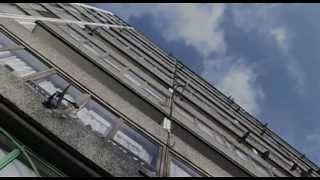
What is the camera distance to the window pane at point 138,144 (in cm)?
643

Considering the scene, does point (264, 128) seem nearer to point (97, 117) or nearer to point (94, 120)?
point (97, 117)

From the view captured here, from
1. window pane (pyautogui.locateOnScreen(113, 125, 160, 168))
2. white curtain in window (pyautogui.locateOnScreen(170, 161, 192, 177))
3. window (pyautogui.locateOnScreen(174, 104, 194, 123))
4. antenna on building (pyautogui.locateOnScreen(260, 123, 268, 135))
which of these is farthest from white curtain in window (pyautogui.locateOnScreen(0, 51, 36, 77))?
antenna on building (pyautogui.locateOnScreen(260, 123, 268, 135))

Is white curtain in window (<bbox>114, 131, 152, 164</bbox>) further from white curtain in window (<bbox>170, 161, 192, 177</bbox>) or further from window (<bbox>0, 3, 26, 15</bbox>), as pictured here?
window (<bbox>0, 3, 26, 15</bbox>)

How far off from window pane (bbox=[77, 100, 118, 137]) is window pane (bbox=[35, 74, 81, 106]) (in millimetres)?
206

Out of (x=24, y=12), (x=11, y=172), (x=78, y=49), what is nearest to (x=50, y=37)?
(x=78, y=49)

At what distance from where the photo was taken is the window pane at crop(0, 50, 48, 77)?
6.43 metres

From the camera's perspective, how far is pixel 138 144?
6766 millimetres

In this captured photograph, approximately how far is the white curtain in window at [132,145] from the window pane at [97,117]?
157mm

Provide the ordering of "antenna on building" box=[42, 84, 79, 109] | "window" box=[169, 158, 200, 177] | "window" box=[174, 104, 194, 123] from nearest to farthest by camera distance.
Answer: "antenna on building" box=[42, 84, 79, 109] → "window" box=[169, 158, 200, 177] → "window" box=[174, 104, 194, 123]

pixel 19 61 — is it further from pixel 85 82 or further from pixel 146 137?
pixel 146 137

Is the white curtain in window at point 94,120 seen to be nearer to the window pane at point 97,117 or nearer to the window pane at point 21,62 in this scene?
the window pane at point 97,117

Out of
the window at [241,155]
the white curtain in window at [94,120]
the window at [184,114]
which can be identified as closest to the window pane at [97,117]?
the white curtain in window at [94,120]

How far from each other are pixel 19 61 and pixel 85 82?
937 millimetres

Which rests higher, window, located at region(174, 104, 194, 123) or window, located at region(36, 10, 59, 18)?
window, located at region(36, 10, 59, 18)
